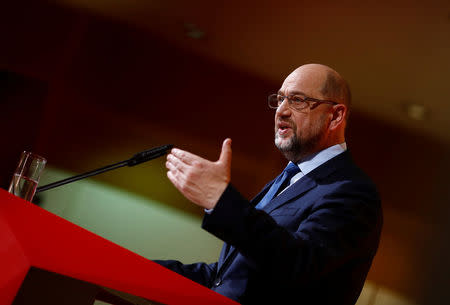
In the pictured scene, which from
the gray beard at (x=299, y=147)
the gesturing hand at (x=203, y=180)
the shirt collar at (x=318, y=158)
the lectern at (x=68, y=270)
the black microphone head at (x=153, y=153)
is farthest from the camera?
the gray beard at (x=299, y=147)

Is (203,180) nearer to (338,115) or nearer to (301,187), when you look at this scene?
(301,187)

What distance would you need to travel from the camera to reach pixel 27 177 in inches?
54.9

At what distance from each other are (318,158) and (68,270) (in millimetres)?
1045

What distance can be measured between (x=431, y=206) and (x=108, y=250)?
4.53 m

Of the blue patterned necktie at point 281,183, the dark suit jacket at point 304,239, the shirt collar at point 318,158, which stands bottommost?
the dark suit jacket at point 304,239

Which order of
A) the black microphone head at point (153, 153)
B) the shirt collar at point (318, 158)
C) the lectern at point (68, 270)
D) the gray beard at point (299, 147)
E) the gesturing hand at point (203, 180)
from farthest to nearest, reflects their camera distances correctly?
the gray beard at point (299, 147)
the shirt collar at point (318, 158)
the black microphone head at point (153, 153)
the gesturing hand at point (203, 180)
the lectern at point (68, 270)

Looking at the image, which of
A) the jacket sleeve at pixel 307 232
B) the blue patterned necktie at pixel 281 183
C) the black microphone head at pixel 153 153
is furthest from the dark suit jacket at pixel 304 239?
the black microphone head at pixel 153 153

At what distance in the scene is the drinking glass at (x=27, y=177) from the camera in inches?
54.1

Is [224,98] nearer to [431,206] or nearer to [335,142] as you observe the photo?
[431,206]

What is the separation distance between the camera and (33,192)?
1.40 meters

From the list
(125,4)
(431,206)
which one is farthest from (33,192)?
(431,206)

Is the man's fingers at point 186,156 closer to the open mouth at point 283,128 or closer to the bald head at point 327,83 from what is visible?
the open mouth at point 283,128

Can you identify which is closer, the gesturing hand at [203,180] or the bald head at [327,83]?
the gesturing hand at [203,180]

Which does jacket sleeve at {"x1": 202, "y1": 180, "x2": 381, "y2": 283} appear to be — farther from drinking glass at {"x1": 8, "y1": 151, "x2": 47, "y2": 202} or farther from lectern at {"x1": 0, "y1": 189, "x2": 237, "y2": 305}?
drinking glass at {"x1": 8, "y1": 151, "x2": 47, "y2": 202}
